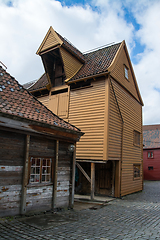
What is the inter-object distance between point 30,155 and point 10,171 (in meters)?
0.93

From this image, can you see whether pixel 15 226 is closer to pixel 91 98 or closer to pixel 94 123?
pixel 94 123

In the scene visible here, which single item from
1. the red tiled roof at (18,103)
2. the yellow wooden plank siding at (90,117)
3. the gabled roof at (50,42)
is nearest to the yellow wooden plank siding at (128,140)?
the yellow wooden plank siding at (90,117)

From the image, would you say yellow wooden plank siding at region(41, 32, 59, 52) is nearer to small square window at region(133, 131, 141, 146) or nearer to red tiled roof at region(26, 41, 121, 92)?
red tiled roof at region(26, 41, 121, 92)

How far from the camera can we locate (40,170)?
779cm

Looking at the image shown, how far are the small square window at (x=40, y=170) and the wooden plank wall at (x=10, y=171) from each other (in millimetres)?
603

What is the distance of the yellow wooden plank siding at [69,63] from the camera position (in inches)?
548

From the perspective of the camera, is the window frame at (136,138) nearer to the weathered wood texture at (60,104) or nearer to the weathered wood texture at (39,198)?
the weathered wood texture at (60,104)

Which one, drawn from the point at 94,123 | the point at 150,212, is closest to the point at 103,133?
the point at 94,123

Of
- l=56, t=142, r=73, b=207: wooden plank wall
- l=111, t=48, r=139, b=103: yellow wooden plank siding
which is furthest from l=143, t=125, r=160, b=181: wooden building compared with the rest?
l=56, t=142, r=73, b=207: wooden plank wall

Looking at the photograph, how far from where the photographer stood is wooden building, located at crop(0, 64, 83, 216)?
655 cm

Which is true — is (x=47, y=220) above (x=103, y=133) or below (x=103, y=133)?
below

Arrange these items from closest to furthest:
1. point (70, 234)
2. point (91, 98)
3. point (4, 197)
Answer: point (70, 234) < point (4, 197) < point (91, 98)

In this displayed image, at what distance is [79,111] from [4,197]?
7.91 metres

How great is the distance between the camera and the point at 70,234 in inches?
223
